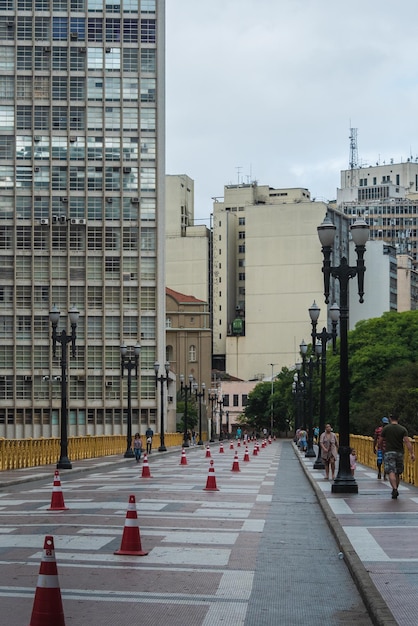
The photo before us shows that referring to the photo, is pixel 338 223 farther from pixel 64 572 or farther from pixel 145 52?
pixel 64 572

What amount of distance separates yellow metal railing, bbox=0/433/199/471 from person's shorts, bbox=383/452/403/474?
617 inches

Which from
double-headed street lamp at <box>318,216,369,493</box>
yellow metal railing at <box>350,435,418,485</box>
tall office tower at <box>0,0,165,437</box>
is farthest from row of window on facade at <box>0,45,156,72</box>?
double-headed street lamp at <box>318,216,369,493</box>

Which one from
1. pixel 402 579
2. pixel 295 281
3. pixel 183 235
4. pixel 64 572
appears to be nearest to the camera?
pixel 402 579

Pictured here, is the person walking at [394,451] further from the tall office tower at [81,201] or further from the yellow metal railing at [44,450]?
the tall office tower at [81,201]

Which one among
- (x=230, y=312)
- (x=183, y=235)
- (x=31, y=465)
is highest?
(x=183, y=235)

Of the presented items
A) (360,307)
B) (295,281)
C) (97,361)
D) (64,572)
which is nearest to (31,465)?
(64,572)

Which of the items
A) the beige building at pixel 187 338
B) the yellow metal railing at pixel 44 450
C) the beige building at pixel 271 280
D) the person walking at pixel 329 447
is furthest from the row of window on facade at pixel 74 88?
the person walking at pixel 329 447

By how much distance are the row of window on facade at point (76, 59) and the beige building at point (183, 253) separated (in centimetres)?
5857

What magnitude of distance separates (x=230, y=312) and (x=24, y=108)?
2702 inches

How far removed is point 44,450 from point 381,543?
1040 inches

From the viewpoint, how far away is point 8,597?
10.2 meters

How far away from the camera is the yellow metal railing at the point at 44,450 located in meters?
34.1

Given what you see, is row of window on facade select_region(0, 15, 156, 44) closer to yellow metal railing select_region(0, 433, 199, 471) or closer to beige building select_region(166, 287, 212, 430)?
beige building select_region(166, 287, 212, 430)

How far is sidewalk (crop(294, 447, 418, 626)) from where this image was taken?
962cm
